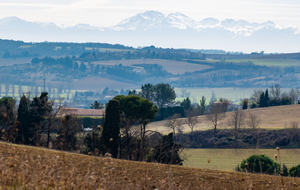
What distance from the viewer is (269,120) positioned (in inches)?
3105

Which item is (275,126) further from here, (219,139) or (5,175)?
(5,175)

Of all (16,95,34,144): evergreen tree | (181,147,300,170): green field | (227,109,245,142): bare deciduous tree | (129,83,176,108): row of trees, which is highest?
(129,83,176,108): row of trees

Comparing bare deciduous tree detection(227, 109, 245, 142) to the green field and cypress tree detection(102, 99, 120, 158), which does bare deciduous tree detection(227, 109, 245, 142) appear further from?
cypress tree detection(102, 99, 120, 158)

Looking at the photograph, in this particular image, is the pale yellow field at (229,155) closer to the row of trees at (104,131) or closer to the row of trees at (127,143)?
the row of trees at (104,131)

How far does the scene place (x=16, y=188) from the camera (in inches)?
286

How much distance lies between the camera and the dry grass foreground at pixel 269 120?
74875 millimetres

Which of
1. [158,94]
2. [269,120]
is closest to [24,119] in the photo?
[269,120]

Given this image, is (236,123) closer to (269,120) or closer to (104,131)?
(269,120)

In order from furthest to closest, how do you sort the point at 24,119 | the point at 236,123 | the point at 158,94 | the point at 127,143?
the point at 158,94 → the point at 236,123 → the point at 24,119 → the point at 127,143

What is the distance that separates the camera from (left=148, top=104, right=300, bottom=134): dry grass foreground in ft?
246

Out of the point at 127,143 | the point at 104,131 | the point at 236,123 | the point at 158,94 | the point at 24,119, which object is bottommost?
the point at 236,123

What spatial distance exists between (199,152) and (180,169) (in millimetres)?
46061

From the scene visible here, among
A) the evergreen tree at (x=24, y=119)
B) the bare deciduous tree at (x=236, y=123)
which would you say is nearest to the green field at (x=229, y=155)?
the bare deciduous tree at (x=236, y=123)

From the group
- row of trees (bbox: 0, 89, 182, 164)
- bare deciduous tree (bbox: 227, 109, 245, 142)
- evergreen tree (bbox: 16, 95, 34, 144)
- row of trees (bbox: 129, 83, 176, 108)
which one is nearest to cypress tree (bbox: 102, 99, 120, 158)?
row of trees (bbox: 0, 89, 182, 164)
